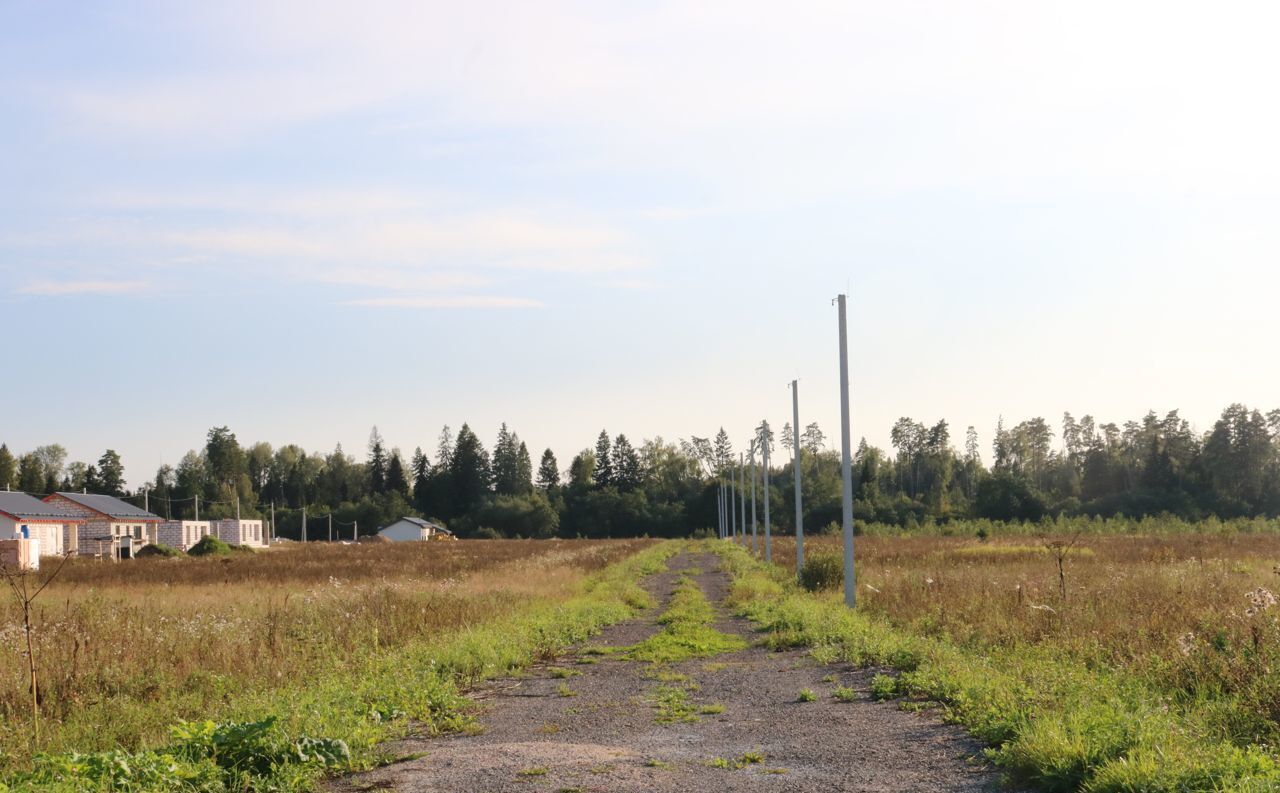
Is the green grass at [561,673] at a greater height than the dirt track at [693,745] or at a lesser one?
lesser

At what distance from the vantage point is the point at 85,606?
19.6m

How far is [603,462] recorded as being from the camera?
525 ft

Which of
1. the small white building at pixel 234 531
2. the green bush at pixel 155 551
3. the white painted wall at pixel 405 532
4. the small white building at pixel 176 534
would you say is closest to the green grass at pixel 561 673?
the green bush at pixel 155 551

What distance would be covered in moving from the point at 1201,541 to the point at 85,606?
44769 mm

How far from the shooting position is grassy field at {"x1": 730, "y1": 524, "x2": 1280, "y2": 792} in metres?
7.14

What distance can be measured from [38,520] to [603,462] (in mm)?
104481

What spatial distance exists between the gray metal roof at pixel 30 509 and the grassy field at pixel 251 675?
38.8 metres

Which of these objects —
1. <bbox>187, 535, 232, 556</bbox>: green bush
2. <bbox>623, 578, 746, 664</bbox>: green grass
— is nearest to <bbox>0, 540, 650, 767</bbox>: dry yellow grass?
<bbox>623, 578, 746, 664</bbox>: green grass

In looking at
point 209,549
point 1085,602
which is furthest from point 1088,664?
point 209,549

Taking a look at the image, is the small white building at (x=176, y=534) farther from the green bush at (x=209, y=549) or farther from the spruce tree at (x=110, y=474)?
the spruce tree at (x=110, y=474)

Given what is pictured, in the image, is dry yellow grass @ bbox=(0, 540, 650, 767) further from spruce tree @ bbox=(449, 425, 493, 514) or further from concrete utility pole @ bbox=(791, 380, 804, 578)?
spruce tree @ bbox=(449, 425, 493, 514)

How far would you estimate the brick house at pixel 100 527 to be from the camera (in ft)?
214

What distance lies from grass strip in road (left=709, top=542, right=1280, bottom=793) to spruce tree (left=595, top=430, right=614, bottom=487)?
143198mm

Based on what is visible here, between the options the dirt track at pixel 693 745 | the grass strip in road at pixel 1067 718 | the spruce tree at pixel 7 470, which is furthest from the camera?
the spruce tree at pixel 7 470
